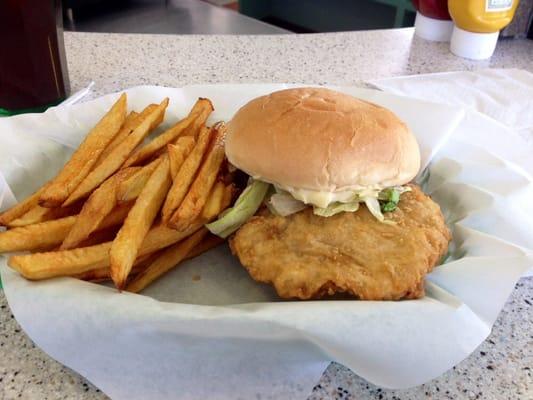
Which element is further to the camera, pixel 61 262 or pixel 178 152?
pixel 178 152

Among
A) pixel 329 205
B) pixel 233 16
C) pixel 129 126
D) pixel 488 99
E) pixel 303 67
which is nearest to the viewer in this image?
pixel 329 205

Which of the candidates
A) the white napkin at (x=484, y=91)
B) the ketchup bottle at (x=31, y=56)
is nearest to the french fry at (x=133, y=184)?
the ketchup bottle at (x=31, y=56)

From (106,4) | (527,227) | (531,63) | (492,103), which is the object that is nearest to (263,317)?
(527,227)

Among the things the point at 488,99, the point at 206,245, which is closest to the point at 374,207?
the point at 206,245

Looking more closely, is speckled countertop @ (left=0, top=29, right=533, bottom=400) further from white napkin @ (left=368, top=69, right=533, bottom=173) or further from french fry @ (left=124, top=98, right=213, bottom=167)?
french fry @ (left=124, top=98, right=213, bottom=167)

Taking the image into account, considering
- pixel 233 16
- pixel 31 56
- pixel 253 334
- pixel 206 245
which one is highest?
pixel 31 56

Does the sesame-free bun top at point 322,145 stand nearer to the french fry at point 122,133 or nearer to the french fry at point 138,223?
the french fry at point 138,223

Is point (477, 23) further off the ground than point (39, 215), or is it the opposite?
point (477, 23)

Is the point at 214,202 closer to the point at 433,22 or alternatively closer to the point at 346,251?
the point at 346,251

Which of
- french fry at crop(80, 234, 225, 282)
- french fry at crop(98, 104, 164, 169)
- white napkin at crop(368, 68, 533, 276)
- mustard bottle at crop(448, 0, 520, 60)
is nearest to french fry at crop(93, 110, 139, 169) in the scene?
french fry at crop(98, 104, 164, 169)
